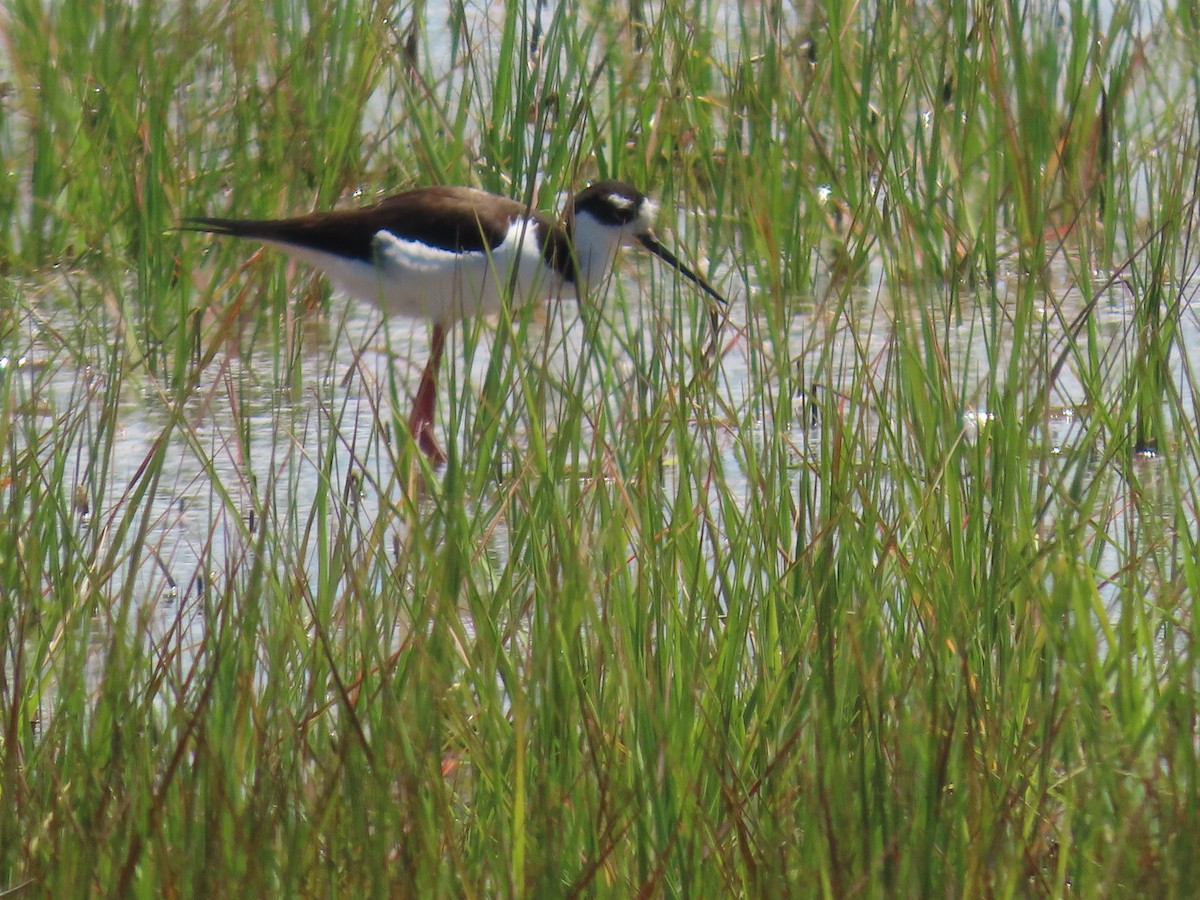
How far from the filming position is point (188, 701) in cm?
203

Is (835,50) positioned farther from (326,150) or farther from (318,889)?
(318,889)

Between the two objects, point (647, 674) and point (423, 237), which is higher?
point (423, 237)

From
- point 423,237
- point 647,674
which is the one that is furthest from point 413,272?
point 647,674

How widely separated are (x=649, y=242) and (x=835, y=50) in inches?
25.8

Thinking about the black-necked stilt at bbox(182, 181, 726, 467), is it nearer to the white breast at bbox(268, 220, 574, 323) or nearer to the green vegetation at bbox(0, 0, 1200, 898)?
the white breast at bbox(268, 220, 574, 323)

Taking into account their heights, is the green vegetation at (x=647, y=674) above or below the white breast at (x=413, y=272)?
below

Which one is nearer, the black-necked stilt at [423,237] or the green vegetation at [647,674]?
the green vegetation at [647,674]

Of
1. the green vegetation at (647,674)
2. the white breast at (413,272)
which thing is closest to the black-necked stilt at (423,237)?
the white breast at (413,272)

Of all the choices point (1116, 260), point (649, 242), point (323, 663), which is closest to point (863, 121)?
point (649, 242)

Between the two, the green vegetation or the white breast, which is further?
the white breast

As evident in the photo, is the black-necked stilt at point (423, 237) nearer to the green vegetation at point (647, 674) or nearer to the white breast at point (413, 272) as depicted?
the white breast at point (413, 272)

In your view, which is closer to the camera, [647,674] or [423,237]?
[647,674]

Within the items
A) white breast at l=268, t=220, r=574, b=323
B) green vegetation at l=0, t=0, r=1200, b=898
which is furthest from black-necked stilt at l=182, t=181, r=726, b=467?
green vegetation at l=0, t=0, r=1200, b=898

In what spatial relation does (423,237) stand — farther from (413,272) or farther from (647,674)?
(647,674)
